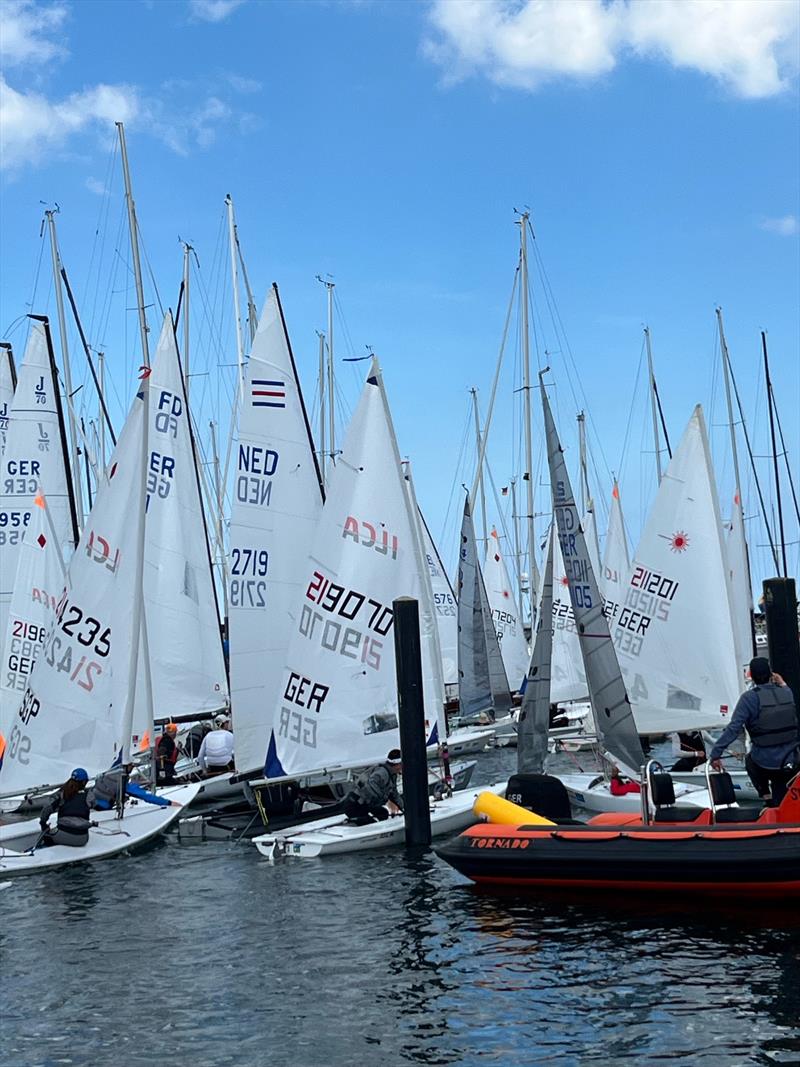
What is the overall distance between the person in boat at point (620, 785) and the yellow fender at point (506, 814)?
3897 mm

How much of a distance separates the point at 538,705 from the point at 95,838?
6.14 m

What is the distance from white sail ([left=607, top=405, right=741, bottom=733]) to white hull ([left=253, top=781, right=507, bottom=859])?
4519mm

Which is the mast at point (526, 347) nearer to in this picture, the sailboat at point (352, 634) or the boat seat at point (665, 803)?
the sailboat at point (352, 634)

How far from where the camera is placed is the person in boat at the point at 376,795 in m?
15.9

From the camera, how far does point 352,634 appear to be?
16.5 meters

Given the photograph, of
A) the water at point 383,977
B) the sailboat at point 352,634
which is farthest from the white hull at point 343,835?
the water at point 383,977

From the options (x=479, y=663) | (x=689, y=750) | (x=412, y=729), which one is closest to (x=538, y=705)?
(x=412, y=729)

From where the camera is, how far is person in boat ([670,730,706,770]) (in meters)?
19.5

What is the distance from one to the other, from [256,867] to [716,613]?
27.6 feet

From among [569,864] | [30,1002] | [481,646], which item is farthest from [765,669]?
[481,646]

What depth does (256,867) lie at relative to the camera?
586 inches

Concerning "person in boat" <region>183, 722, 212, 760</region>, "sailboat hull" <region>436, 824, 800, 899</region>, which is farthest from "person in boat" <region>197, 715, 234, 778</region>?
"sailboat hull" <region>436, 824, 800, 899</region>

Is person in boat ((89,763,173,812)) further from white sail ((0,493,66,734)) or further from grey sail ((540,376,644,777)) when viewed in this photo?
grey sail ((540,376,644,777))

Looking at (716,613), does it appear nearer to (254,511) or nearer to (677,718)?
(677,718)
